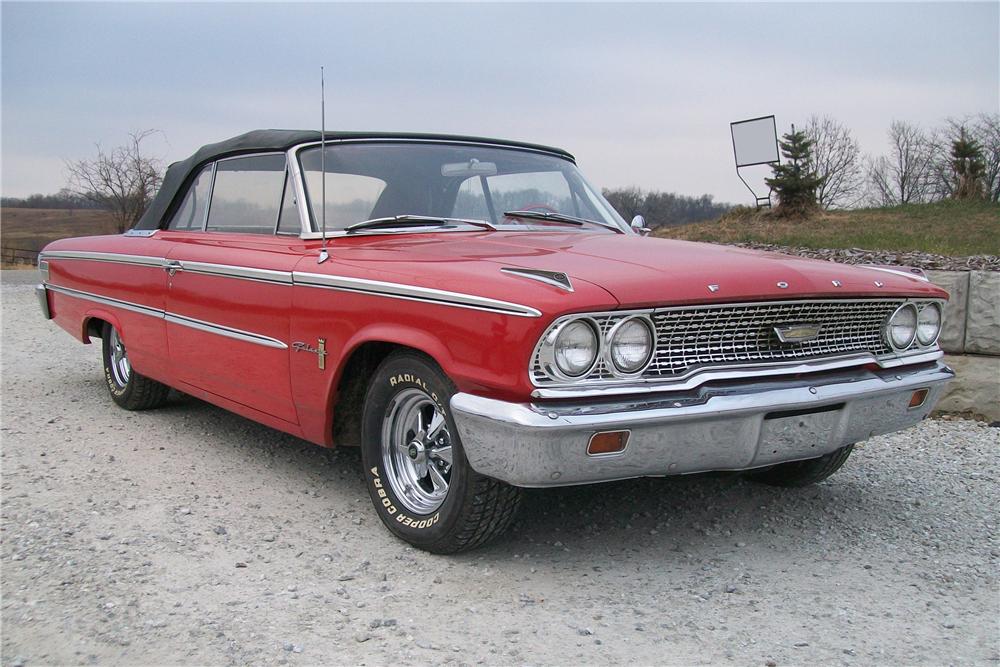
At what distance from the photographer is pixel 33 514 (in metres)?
3.57

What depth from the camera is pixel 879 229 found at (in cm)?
1370

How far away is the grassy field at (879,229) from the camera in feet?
33.9

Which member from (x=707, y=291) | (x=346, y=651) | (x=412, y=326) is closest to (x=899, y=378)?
(x=707, y=291)

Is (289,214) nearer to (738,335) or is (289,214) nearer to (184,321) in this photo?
(184,321)

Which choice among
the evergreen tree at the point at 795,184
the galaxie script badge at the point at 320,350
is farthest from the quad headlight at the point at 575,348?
the evergreen tree at the point at 795,184

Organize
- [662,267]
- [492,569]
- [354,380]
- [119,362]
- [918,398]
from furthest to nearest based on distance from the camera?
[119,362] → [354,380] → [918,398] → [492,569] → [662,267]

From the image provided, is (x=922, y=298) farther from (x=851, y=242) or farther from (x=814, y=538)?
(x=851, y=242)

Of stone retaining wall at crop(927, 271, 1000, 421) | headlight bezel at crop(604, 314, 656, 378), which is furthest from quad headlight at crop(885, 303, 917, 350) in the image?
stone retaining wall at crop(927, 271, 1000, 421)

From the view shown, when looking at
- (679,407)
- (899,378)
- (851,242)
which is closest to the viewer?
(679,407)

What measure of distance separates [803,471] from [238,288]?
8.69 feet

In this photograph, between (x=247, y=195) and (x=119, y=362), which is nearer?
(x=247, y=195)

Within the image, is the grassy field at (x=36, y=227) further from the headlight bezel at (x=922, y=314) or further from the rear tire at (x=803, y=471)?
the headlight bezel at (x=922, y=314)

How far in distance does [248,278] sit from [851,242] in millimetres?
9453

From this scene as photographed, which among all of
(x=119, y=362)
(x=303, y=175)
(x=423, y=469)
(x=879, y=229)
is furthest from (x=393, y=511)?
(x=879, y=229)
